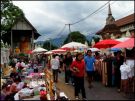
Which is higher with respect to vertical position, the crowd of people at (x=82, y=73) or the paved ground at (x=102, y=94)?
the crowd of people at (x=82, y=73)

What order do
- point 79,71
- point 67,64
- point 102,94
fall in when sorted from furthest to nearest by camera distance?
point 67,64 < point 102,94 < point 79,71

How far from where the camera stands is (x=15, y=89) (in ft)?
40.8

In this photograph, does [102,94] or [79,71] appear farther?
[102,94]

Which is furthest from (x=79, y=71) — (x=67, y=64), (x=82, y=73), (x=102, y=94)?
(x=67, y=64)

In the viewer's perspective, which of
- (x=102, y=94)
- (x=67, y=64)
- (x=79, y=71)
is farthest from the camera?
(x=67, y=64)

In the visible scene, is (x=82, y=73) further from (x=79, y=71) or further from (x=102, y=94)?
(x=102, y=94)

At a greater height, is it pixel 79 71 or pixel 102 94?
pixel 79 71

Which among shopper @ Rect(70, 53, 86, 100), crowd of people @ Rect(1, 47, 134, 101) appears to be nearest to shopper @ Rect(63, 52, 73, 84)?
crowd of people @ Rect(1, 47, 134, 101)

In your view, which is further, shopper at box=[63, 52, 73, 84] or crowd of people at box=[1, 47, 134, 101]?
shopper at box=[63, 52, 73, 84]

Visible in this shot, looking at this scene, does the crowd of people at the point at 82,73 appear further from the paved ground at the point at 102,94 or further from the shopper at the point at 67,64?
the paved ground at the point at 102,94

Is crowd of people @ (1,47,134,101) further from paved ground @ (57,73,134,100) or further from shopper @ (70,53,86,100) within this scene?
paved ground @ (57,73,134,100)

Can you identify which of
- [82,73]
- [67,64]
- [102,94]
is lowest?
[102,94]

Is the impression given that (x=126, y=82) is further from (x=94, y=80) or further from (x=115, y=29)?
(x=115, y=29)

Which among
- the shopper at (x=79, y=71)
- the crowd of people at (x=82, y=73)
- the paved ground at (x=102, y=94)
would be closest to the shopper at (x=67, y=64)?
the crowd of people at (x=82, y=73)
